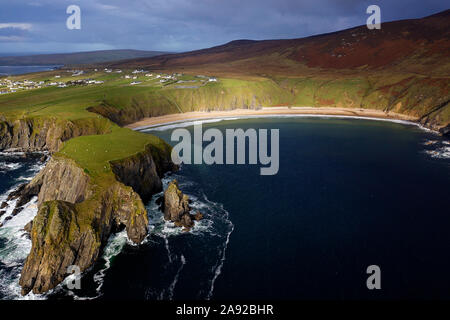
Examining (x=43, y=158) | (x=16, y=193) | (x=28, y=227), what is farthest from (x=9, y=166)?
(x=28, y=227)

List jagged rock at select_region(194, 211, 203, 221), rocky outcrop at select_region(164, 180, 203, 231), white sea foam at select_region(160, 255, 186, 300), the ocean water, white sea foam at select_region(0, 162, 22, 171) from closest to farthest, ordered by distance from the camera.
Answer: white sea foam at select_region(160, 255, 186, 300) → the ocean water → rocky outcrop at select_region(164, 180, 203, 231) → jagged rock at select_region(194, 211, 203, 221) → white sea foam at select_region(0, 162, 22, 171)

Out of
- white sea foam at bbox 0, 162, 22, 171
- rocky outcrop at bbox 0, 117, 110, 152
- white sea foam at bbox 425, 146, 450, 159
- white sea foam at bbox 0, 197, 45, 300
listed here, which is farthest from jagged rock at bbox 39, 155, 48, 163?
white sea foam at bbox 425, 146, 450, 159

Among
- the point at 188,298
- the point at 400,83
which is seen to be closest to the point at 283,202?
the point at 188,298

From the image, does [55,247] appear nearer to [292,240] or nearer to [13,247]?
[13,247]

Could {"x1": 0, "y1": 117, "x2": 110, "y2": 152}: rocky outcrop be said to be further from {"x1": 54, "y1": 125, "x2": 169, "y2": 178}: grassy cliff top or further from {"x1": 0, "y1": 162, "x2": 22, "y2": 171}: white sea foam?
{"x1": 54, "y1": 125, "x2": 169, "y2": 178}: grassy cliff top

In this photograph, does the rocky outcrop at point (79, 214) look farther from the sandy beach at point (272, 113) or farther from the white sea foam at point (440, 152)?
the white sea foam at point (440, 152)
